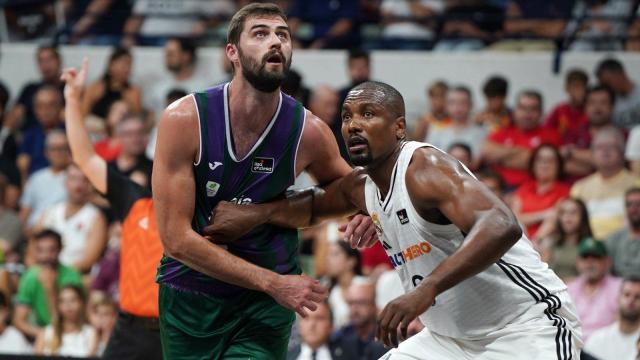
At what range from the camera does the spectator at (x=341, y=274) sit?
8555 mm

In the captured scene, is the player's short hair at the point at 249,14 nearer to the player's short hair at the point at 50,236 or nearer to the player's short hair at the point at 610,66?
the player's short hair at the point at 50,236

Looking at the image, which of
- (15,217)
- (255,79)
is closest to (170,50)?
(15,217)

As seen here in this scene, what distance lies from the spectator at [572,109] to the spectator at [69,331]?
14.2 feet

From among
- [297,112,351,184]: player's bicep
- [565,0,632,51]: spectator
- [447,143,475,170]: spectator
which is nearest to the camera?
[297,112,351,184]: player's bicep

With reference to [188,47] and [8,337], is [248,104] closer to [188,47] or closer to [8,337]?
[8,337]

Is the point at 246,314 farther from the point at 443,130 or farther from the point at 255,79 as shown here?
the point at 443,130

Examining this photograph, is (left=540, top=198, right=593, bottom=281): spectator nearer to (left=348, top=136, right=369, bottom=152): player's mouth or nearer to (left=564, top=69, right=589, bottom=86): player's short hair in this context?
(left=564, top=69, right=589, bottom=86): player's short hair

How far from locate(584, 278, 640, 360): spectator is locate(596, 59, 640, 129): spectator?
247cm

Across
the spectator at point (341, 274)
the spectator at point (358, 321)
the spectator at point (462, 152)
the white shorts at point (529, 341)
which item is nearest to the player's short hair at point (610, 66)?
the spectator at point (462, 152)

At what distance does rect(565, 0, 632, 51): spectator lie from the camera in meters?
10.3

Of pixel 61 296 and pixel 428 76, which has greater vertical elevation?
pixel 428 76

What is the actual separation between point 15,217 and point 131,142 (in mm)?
1429

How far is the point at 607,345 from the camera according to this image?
7535 mm

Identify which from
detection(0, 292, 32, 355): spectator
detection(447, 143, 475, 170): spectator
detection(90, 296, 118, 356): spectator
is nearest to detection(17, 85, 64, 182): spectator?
detection(0, 292, 32, 355): spectator
